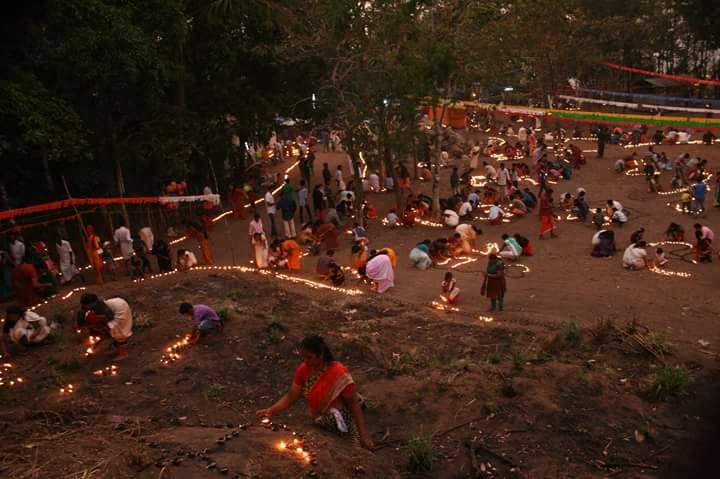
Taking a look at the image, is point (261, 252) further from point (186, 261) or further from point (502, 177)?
point (502, 177)

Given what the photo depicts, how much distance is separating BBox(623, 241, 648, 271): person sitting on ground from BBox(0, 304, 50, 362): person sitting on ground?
11.8 meters

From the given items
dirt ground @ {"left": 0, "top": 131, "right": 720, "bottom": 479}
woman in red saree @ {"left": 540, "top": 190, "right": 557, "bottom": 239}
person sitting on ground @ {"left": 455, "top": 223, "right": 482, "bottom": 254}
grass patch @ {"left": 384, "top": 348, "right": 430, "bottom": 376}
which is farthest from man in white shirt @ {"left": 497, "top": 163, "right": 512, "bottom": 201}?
grass patch @ {"left": 384, "top": 348, "right": 430, "bottom": 376}

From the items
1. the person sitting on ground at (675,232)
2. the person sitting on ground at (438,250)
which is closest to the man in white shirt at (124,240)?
the person sitting on ground at (438,250)

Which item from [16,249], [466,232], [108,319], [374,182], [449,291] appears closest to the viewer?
[108,319]

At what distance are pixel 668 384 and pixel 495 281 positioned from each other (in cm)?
441

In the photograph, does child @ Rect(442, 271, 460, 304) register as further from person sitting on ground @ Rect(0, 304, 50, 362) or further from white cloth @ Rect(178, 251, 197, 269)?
person sitting on ground @ Rect(0, 304, 50, 362)

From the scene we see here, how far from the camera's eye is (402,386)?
7832 millimetres

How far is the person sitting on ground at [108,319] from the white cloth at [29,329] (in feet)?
3.44

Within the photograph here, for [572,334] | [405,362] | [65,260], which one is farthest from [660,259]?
[65,260]

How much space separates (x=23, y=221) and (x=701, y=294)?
14930 mm

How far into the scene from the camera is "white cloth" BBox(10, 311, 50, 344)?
380 inches

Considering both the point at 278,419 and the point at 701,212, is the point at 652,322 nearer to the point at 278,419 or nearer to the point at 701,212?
the point at 278,419

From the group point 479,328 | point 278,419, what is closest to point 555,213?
point 479,328

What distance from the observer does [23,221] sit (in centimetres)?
1493
